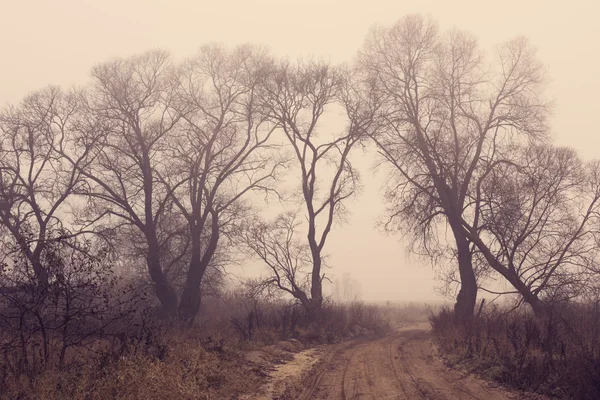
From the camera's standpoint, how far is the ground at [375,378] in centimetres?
1059

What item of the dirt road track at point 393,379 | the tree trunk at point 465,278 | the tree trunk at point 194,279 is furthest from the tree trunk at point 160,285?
the tree trunk at point 465,278

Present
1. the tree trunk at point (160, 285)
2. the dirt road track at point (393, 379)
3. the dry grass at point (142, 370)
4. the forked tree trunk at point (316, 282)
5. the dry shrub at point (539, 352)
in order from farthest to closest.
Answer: the tree trunk at point (160, 285) < the forked tree trunk at point (316, 282) < the dirt road track at point (393, 379) < the dry shrub at point (539, 352) < the dry grass at point (142, 370)

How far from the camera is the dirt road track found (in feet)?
34.6

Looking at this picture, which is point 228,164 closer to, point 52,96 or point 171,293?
point 171,293

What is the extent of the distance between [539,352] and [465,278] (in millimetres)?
11717

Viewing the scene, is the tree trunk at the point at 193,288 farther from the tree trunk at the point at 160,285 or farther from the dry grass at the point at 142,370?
the dry grass at the point at 142,370

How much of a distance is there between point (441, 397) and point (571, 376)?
2.46 meters

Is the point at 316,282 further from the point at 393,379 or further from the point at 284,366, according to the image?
the point at 393,379

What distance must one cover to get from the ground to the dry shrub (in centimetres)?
48

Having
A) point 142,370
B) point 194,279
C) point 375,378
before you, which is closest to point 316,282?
point 194,279

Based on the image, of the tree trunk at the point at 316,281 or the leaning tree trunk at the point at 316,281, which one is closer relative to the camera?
the leaning tree trunk at the point at 316,281

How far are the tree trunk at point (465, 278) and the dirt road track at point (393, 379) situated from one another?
6.15 meters

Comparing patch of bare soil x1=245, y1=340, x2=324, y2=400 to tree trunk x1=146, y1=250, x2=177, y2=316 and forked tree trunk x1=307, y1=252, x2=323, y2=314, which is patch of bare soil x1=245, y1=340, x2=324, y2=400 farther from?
tree trunk x1=146, y1=250, x2=177, y2=316

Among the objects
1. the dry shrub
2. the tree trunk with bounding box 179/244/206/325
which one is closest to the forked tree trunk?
the tree trunk with bounding box 179/244/206/325
